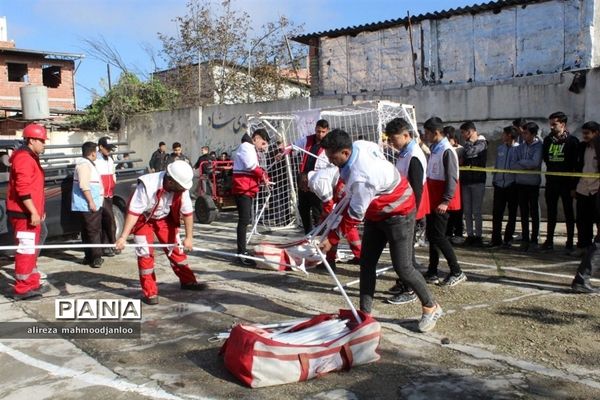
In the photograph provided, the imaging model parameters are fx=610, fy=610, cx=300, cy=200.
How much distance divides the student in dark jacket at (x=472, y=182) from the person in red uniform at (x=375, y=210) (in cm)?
428

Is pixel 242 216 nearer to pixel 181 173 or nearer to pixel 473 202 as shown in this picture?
pixel 181 173

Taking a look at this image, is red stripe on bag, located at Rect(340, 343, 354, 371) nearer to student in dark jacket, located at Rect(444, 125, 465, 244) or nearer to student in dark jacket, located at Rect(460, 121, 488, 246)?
student in dark jacket, located at Rect(460, 121, 488, 246)

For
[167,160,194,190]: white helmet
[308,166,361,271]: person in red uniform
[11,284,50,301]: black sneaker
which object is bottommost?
[11,284,50,301]: black sneaker

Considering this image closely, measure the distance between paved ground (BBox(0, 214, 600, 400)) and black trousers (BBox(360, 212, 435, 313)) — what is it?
12.9 inches

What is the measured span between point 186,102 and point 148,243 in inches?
848

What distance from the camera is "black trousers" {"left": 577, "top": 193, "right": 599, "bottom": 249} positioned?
8055 mm

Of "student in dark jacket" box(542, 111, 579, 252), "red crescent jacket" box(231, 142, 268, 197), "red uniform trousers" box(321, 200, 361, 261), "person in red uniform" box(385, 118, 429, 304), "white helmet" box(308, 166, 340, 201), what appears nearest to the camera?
"person in red uniform" box(385, 118, 429, 304)

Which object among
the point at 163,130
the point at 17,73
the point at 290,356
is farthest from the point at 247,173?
the point at 17,73

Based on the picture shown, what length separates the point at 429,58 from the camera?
1489 centimetres

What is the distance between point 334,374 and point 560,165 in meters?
5.49

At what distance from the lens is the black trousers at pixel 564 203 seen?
8336mm

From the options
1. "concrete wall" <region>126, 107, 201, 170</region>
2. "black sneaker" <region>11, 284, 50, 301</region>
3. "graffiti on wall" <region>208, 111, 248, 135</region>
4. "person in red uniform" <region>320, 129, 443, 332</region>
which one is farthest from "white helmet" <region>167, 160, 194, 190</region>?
"concrete wall" <region>126, 107, 201, 170</region>

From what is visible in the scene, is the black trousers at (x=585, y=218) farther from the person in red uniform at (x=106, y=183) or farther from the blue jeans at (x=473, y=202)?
the person in red uniform at (x=106, y=183)

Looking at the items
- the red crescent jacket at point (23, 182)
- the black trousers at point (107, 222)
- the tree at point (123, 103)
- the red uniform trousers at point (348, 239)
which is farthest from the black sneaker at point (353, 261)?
the tree at point (123, 103)
